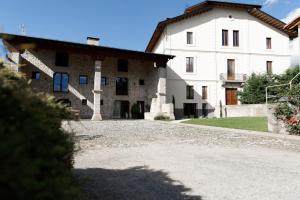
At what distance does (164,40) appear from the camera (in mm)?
30156

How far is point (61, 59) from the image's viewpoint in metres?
26.7

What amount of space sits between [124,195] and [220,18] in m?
31.2

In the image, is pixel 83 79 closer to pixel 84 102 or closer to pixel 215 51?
pixel 84 102

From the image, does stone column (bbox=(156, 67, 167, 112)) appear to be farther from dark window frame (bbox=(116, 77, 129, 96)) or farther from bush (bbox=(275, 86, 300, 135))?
bush (bbox=(275, 86, 300, 135))

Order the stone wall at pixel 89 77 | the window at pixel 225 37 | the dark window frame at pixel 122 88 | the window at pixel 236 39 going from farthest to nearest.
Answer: the window at pixel 236 39, the window at pixel 225 37, the dark window frame at pixel 122 88, the stone wall at pixel 89 77

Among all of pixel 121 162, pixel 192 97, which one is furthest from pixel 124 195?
pixel 192 97

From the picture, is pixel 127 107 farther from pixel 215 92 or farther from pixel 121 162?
pixel 121 162

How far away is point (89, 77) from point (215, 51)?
1517 centimetres

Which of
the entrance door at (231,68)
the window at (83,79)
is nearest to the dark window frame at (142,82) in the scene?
the window at (83,79)

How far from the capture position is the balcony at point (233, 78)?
100 ft

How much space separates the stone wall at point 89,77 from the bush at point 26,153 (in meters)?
24.5

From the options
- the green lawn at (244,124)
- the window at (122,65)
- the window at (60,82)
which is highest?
the window at (122,65)

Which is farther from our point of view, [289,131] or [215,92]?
[215,92]

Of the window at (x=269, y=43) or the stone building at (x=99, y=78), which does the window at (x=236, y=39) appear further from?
the stone building at (x=99, y=78)
